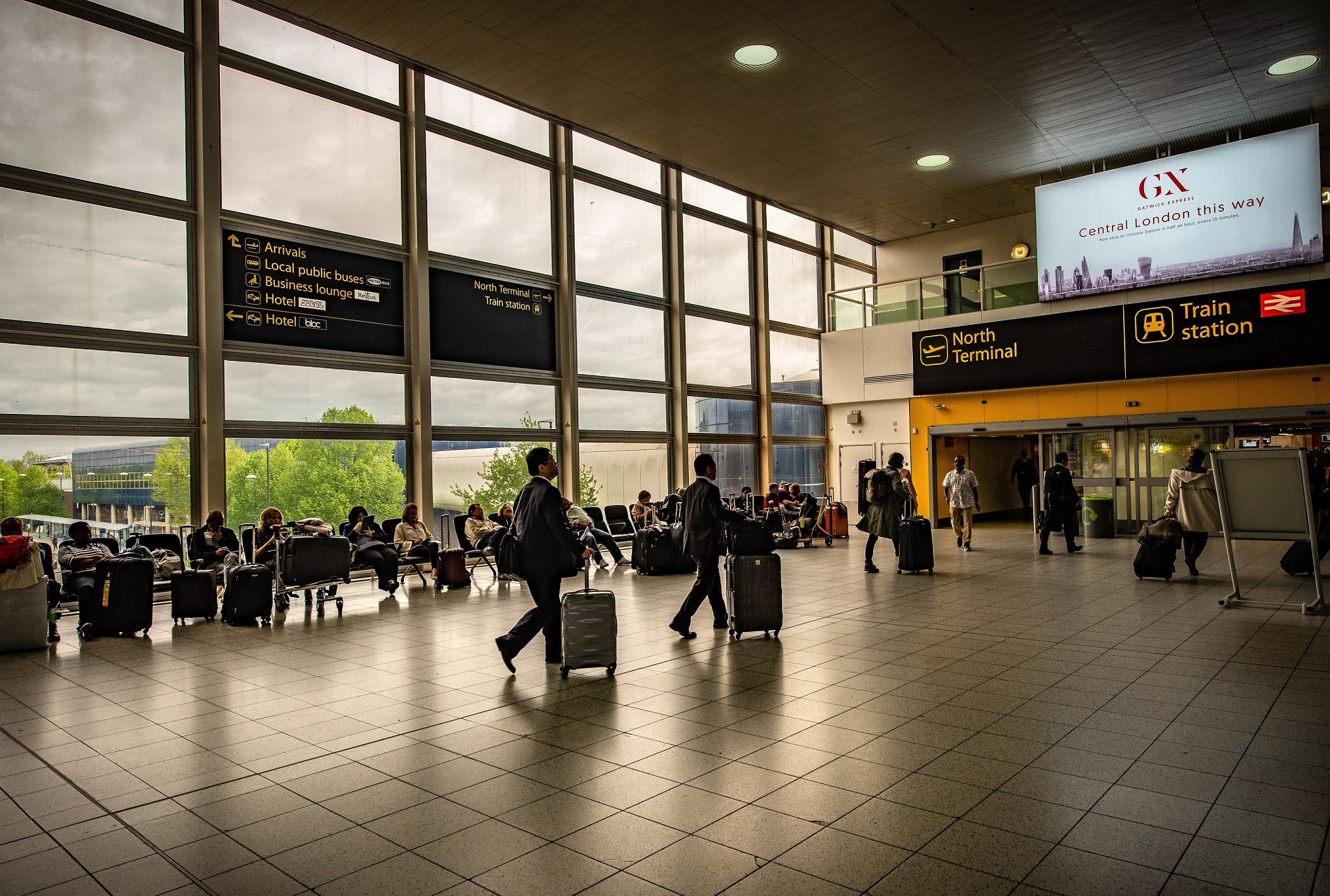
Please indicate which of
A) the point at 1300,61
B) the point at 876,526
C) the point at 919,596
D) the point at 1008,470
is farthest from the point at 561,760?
the point at 1008,470

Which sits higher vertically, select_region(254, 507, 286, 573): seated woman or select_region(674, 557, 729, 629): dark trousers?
select_region(254, 507, 286, 573): seated woman

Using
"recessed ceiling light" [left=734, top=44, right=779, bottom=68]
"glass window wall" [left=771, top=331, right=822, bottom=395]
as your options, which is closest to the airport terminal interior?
"glass window wall" [left=771, top=331, right=822, bottom=395]

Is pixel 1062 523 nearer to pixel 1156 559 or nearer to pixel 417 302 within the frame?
pixel 1156 559

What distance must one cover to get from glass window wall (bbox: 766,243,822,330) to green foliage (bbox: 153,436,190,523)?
1183cm

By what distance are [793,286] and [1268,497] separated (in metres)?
12.8

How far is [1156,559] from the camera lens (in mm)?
9734

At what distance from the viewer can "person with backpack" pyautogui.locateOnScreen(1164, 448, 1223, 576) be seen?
9281 millimetres

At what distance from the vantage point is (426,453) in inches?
476

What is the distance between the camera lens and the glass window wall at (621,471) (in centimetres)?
1474

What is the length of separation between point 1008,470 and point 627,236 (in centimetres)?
1347

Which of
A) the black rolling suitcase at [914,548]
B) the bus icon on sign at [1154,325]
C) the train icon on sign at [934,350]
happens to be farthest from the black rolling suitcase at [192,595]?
the bus icon on sign at [1154,325]

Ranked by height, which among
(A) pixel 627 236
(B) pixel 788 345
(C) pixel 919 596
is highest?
(A) pixel 627 236

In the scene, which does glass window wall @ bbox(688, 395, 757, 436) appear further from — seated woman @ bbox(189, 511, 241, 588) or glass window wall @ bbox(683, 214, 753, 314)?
seated woman @ bbox(189, 511, 241, 588)

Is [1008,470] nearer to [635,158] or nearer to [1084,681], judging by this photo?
[635,158]
